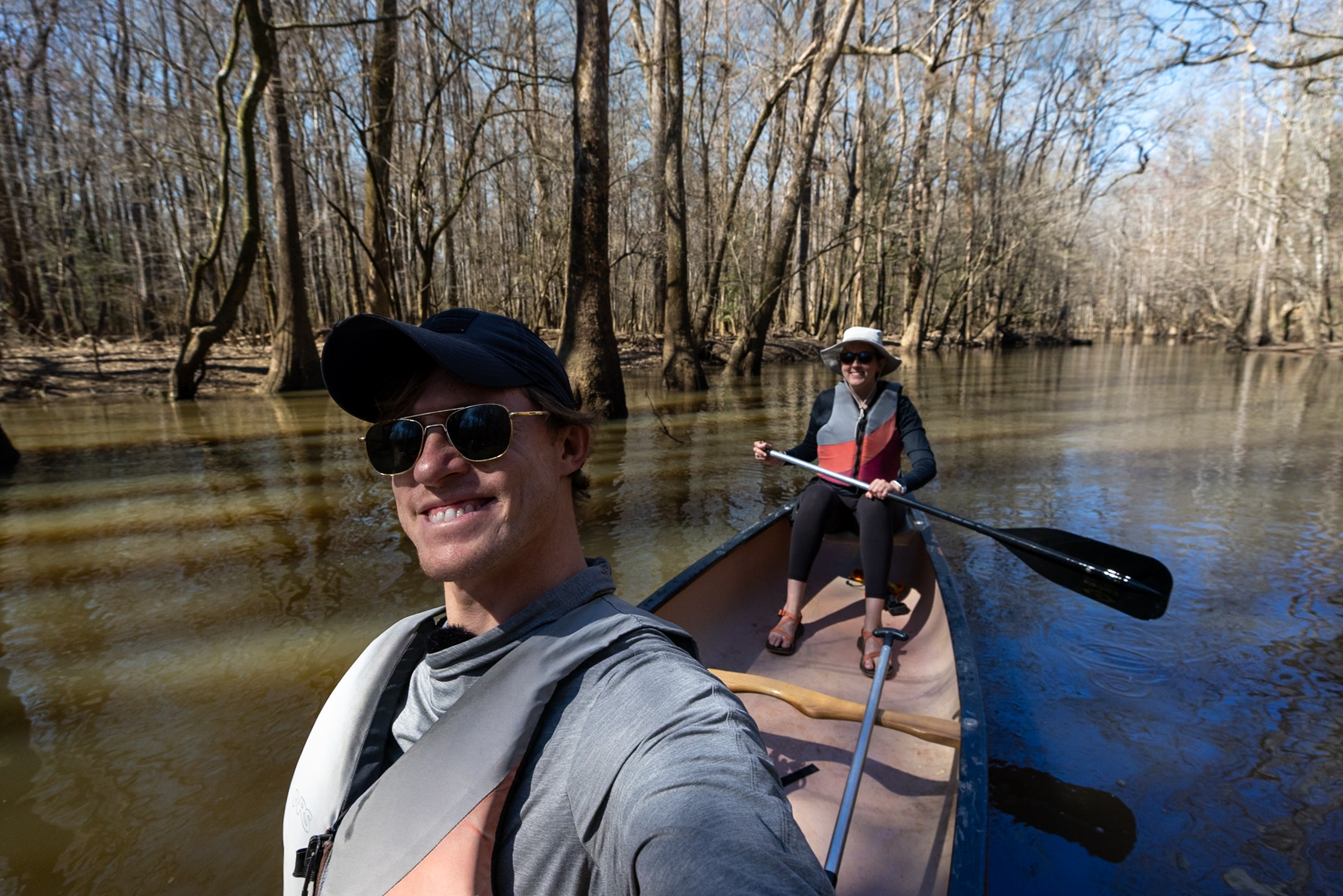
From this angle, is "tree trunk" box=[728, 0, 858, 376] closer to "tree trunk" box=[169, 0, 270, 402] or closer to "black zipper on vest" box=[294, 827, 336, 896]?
"tree trunk" box=[169, 0, 270, 402]

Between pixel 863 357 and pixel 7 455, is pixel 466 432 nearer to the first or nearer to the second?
pixel 863 357

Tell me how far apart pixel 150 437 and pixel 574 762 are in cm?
1245

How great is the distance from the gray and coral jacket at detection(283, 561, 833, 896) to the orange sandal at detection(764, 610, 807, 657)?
A: 10.5ft

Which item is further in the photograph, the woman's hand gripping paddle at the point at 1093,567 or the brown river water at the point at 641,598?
the woman's hand gripping paddle at the point at 1093,567

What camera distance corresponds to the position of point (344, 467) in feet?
29.7

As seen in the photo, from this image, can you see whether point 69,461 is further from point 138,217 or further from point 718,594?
point 138,217

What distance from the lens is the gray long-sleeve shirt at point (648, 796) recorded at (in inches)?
33.4

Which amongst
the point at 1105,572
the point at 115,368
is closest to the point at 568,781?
the point at 1105,572


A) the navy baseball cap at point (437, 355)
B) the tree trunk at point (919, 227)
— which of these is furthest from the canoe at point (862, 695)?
the tree trunk at point (919, 227)

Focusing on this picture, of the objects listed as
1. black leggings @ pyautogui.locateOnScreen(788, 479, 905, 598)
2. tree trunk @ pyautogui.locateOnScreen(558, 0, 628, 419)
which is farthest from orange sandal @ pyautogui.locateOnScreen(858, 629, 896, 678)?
tree trunk @ pyautogui.locateOnScreen(558, 0, 628, 419)

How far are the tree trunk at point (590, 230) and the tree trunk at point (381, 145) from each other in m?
4.91

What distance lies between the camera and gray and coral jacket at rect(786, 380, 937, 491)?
4.63 m

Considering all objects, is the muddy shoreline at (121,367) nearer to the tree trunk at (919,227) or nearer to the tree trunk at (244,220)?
the tree trunk at (244,220)

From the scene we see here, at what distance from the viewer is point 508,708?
40.9 inches
